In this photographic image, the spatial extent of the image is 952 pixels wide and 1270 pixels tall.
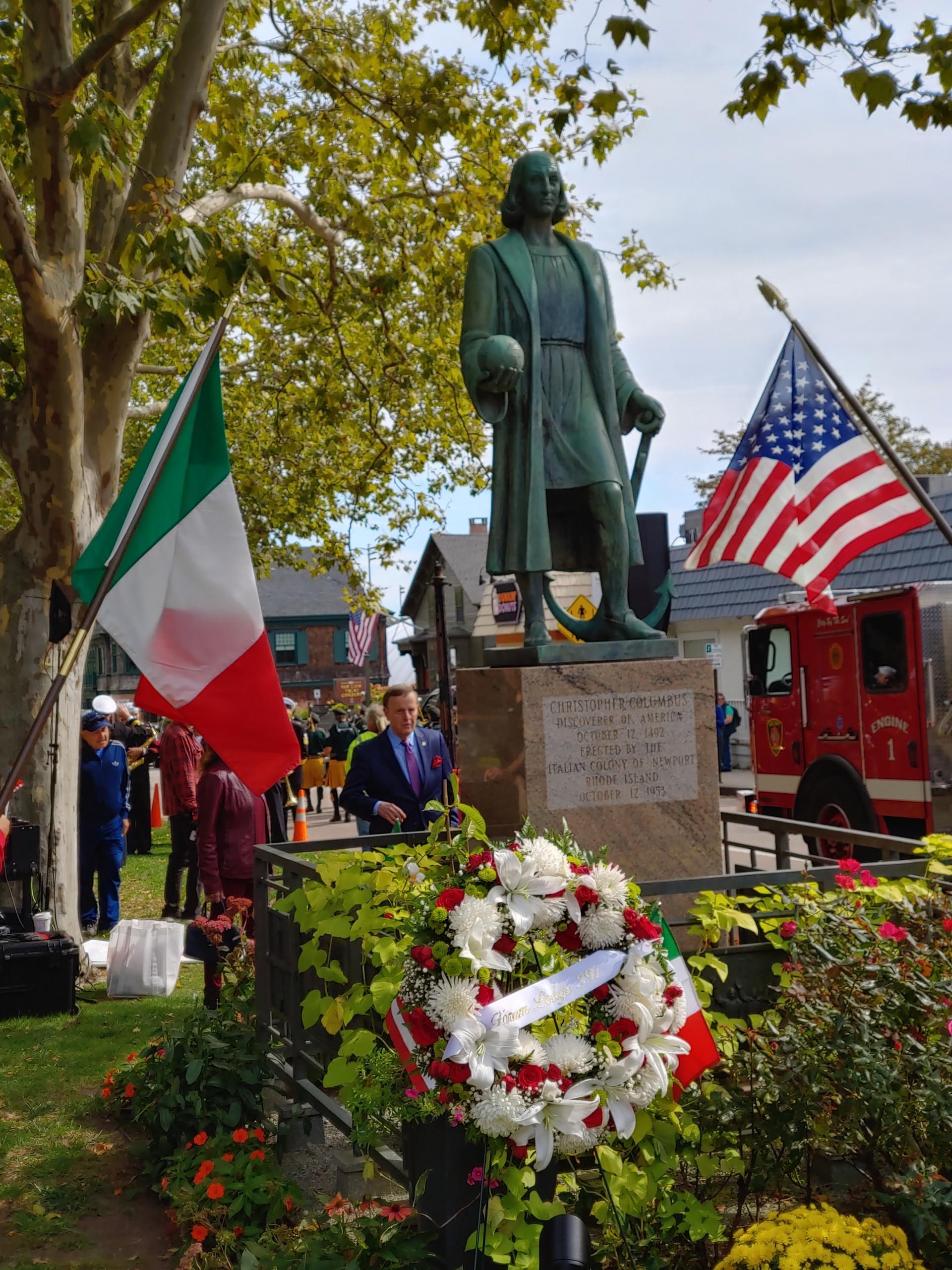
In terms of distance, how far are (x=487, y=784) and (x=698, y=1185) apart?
217 cm

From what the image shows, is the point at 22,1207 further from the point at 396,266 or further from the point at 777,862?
the point at 396,266

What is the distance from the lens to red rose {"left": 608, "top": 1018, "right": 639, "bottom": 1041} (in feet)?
11.3

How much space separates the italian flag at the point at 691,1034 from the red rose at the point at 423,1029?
73 centimetres

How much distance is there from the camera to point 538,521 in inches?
235

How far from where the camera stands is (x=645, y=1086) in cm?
342

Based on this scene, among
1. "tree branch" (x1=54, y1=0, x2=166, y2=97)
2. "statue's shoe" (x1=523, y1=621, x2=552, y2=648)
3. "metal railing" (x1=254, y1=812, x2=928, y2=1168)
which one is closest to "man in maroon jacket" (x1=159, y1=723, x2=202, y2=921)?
"tree branch" (x1=54, y1=0, x2=166, y2=97)

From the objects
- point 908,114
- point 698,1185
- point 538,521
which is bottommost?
point 698,1185

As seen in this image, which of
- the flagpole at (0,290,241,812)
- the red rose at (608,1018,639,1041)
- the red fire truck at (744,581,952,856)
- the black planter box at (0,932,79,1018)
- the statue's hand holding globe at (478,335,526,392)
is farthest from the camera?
the red fire truck at (744,581,952,856)

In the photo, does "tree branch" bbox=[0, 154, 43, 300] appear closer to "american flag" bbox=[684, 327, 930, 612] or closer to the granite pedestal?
the granite pedestal

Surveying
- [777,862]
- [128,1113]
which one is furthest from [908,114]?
[128,1113]

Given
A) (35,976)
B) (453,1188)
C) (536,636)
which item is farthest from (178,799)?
(453,1188)

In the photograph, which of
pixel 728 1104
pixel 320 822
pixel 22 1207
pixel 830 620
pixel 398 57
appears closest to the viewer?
pixel 728 1104

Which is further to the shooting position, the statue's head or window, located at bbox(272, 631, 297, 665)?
window, located at bbox(272, 631, 297, 665)

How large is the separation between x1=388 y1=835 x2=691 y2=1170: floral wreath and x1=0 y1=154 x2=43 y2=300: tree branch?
6.22 meters
